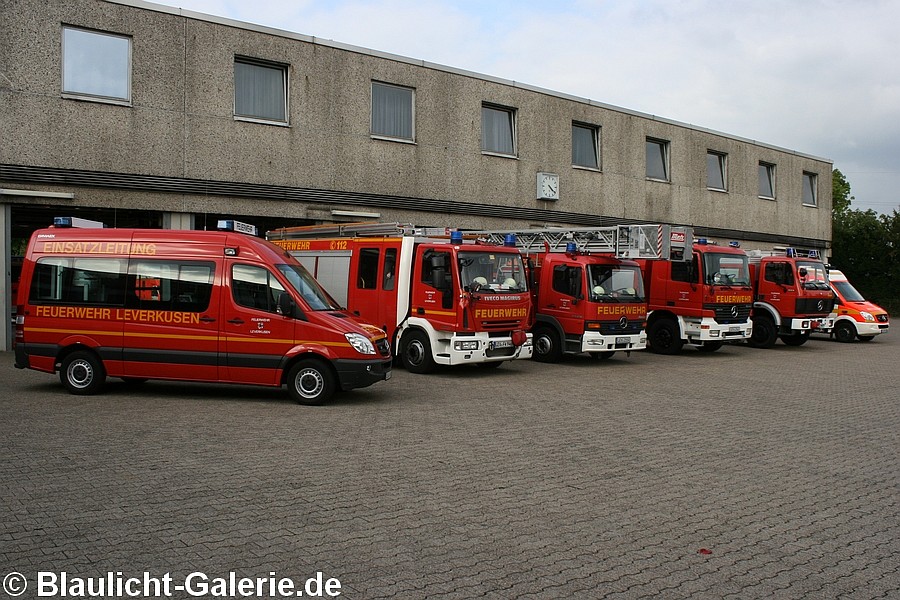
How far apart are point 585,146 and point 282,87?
11343 mm

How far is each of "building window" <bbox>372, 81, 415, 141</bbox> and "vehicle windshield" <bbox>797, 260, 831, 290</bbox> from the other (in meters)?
11.1

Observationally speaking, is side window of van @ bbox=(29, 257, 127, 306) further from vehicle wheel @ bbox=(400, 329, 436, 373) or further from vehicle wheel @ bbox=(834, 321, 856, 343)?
vehicle wheel @ bbox=(834, 321, 856, 343)

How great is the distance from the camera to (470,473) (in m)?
7.33

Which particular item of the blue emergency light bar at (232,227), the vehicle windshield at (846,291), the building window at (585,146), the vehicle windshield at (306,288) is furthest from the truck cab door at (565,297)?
the vehicle windshield at (846,291)

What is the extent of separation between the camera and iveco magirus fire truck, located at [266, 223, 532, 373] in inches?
577

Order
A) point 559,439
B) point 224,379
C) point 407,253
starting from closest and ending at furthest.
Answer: point 559,439, point 224,379, point 407,253

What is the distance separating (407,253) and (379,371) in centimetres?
Answer: 428

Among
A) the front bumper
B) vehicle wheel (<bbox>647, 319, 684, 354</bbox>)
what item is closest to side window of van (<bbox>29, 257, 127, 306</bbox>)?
the front bumper

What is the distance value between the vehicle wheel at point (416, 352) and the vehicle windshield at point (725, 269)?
7.66m

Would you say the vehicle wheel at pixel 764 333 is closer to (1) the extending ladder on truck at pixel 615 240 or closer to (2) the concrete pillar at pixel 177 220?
(1) the extending ladder on truck at pixel 615 240

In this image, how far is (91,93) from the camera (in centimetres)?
1808

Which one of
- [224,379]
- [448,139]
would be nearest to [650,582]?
[224,379]

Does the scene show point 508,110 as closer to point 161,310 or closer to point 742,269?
point 742,269

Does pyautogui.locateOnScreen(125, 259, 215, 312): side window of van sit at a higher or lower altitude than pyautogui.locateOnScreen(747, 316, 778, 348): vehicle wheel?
higher
